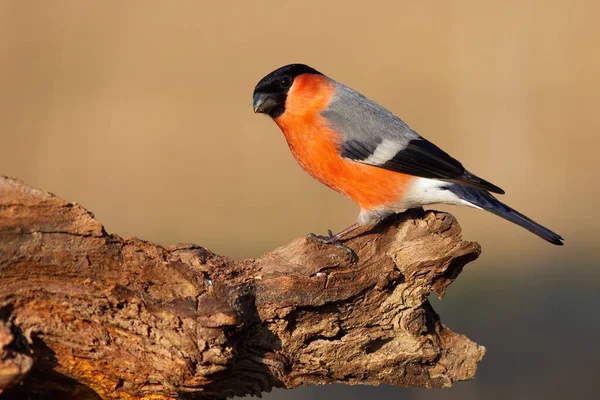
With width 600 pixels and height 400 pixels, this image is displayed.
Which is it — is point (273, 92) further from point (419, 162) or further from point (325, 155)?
point (419, 162)

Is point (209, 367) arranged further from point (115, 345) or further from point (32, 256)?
point (32, 256)

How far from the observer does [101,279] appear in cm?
441

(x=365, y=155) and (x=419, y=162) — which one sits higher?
(x=365, y=155)

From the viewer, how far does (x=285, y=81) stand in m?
6.43

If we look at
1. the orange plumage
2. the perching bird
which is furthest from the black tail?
the orange plumage

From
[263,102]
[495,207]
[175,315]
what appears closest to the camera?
[175,315]

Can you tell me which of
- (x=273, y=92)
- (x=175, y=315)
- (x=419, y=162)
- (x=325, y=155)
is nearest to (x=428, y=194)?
(x=419, y=162)

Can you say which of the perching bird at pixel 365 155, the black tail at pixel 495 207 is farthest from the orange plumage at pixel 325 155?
the black tail at pixel 495 207

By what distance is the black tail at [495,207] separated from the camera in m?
5.86

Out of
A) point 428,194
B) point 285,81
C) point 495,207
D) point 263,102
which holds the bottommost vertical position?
point 495,207

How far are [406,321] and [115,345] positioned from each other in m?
1.71

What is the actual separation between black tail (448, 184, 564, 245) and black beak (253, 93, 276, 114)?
1338 millimetres

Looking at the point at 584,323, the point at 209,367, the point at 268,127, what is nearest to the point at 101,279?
the point at 209,367

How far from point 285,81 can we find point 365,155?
0.80 m
